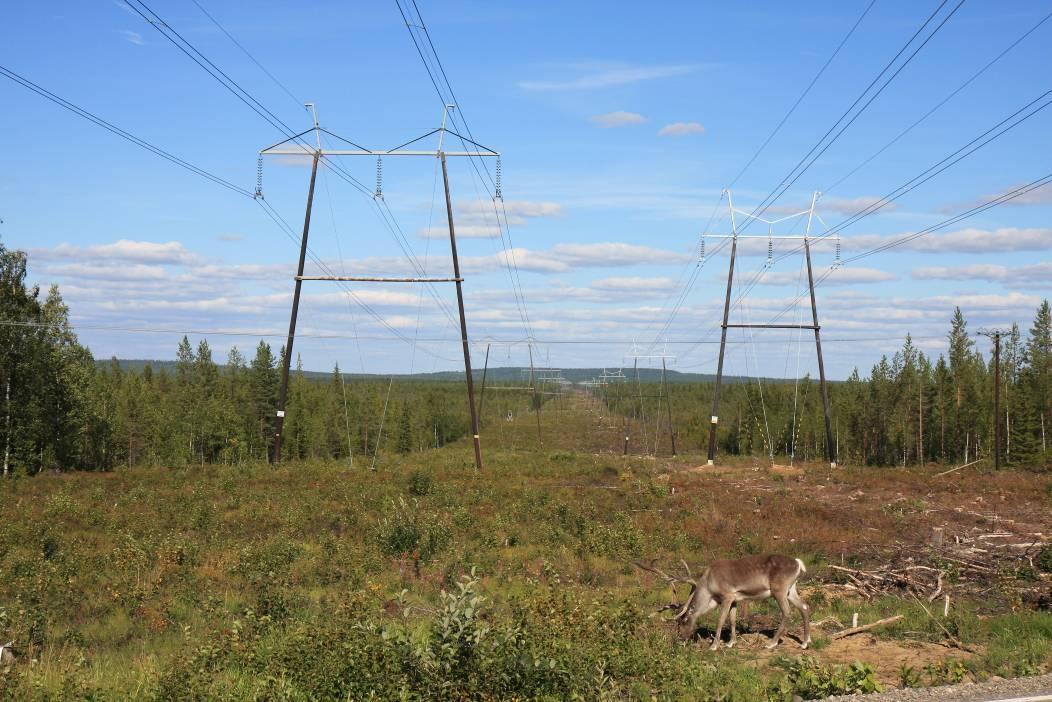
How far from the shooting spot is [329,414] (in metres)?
112

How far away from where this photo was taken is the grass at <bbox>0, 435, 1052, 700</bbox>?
34.2ft

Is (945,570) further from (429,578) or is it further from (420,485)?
(420,485)

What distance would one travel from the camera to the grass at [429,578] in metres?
10.4

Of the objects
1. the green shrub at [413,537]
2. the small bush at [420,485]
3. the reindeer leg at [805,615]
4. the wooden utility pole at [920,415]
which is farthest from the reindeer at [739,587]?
the wooden utility pole at [920,415]

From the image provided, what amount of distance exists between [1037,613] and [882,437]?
94.2 m

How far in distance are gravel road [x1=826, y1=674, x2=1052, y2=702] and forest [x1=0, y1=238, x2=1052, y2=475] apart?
46650 mm

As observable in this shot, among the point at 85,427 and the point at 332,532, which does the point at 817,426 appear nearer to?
the point at 85,427

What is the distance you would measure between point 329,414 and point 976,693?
346 feet

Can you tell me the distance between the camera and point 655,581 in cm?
2002

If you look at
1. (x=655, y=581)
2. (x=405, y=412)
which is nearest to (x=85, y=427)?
(x=405, y=412)

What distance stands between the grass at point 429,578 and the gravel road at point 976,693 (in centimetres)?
58

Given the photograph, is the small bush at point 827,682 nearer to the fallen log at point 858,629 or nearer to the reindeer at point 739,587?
the reindeer at point 739,587

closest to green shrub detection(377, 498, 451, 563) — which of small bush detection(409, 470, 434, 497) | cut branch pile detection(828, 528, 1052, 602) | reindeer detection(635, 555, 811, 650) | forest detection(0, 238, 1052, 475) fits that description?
small bush detection(409, 470, 434, 497)

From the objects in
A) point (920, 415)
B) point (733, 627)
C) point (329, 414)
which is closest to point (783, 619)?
point (733, 627)
